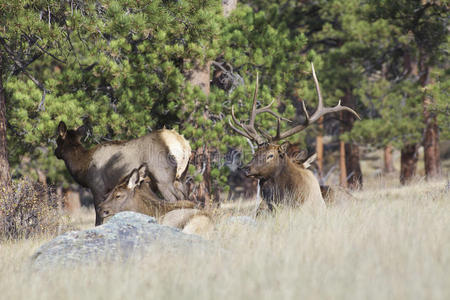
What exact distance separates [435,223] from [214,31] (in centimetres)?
494

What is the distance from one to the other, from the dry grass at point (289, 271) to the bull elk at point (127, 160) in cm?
317

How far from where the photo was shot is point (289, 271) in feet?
13.5

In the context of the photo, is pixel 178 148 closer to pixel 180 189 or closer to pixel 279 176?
pixel 180 189

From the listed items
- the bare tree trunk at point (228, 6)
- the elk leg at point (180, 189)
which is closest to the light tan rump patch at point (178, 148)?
the elk leg at point (180, 189)

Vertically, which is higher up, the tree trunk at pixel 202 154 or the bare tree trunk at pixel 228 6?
the bare tree trunk at pixel 228 6

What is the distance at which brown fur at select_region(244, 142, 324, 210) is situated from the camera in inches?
309

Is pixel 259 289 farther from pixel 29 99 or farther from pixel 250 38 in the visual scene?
pixel 250 38

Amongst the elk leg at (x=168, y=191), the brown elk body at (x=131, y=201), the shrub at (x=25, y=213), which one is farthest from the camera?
the elk leg at (x=168, y=191)

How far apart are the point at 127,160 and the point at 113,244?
152 inches

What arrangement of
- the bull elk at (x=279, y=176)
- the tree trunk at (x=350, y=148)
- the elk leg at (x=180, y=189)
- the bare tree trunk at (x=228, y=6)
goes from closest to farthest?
the bull elk at (x=279, y=176)
the elk leg at (x=180, y=189)
the bare tree trunk at (x=228, y=6)
the tree trunk at (x=350, y=148)

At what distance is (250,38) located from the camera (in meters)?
12.0

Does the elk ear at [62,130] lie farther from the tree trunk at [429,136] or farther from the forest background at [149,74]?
the tree trunk at [429,136]

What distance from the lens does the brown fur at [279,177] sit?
7848 millimetres

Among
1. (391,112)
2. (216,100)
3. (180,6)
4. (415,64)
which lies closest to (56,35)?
(180,6)
